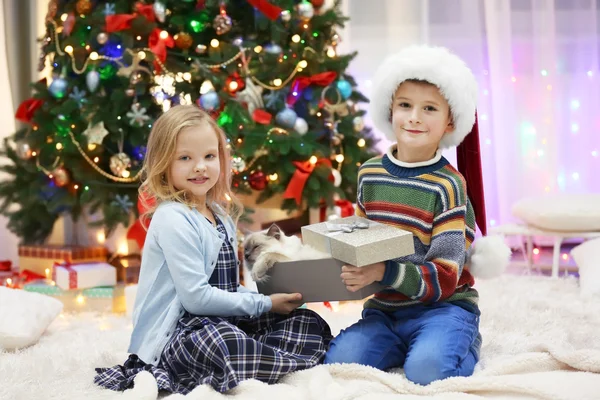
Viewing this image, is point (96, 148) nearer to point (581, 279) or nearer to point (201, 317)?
point (201, 317)

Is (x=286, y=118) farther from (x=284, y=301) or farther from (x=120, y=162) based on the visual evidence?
(x=284, y=301)

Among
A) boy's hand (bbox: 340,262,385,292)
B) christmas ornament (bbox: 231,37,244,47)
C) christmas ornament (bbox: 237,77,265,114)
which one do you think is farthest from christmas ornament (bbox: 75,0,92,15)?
Answer: boy's hand (bbox: 340,262,385,292)

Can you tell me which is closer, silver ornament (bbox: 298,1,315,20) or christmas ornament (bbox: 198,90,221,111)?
christmas ornament (bbox: 198,90,221,111)

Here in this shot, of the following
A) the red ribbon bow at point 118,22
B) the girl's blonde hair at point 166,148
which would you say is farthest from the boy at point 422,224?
the red ribbon bow at point 118,22

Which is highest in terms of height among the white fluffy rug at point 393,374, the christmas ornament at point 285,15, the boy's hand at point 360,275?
the christmas ornament at point 285,15

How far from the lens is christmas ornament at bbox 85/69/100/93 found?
2.97m

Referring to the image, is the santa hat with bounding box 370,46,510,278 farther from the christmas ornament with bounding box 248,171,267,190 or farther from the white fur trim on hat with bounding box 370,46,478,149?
the christmas ornament with bounding box 248,171,267,190

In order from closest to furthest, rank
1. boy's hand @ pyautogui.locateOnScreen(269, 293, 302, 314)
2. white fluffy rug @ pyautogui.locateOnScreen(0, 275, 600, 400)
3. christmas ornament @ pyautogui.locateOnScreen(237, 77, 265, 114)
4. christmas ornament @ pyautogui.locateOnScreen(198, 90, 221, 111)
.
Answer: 1. white fluffy rug @ pyautogui.locateOnScreen(0, 275, 600, 400)
2. boy's hand @ pyautogui.locateOnScreen(269, 293, 302, 314)
3. christmas ornament @ pyautogui.locateOnScreen(198, 90, 221, 111)
4. christmas ornament @ pyautogui.locateOnScreen(237, 77, 265, 114)

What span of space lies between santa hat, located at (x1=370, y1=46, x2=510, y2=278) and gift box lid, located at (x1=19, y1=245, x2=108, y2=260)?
1759 millimetres

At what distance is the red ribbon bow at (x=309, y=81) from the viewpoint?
313cm

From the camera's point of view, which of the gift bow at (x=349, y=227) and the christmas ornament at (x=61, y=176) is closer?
the gift bow at (x=349, y=227)

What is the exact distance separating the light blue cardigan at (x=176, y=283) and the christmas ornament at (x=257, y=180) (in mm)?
1221

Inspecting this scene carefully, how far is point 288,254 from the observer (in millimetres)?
A: 1874

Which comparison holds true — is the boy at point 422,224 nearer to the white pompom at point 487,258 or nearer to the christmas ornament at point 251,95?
the white pompom at point 487,258
